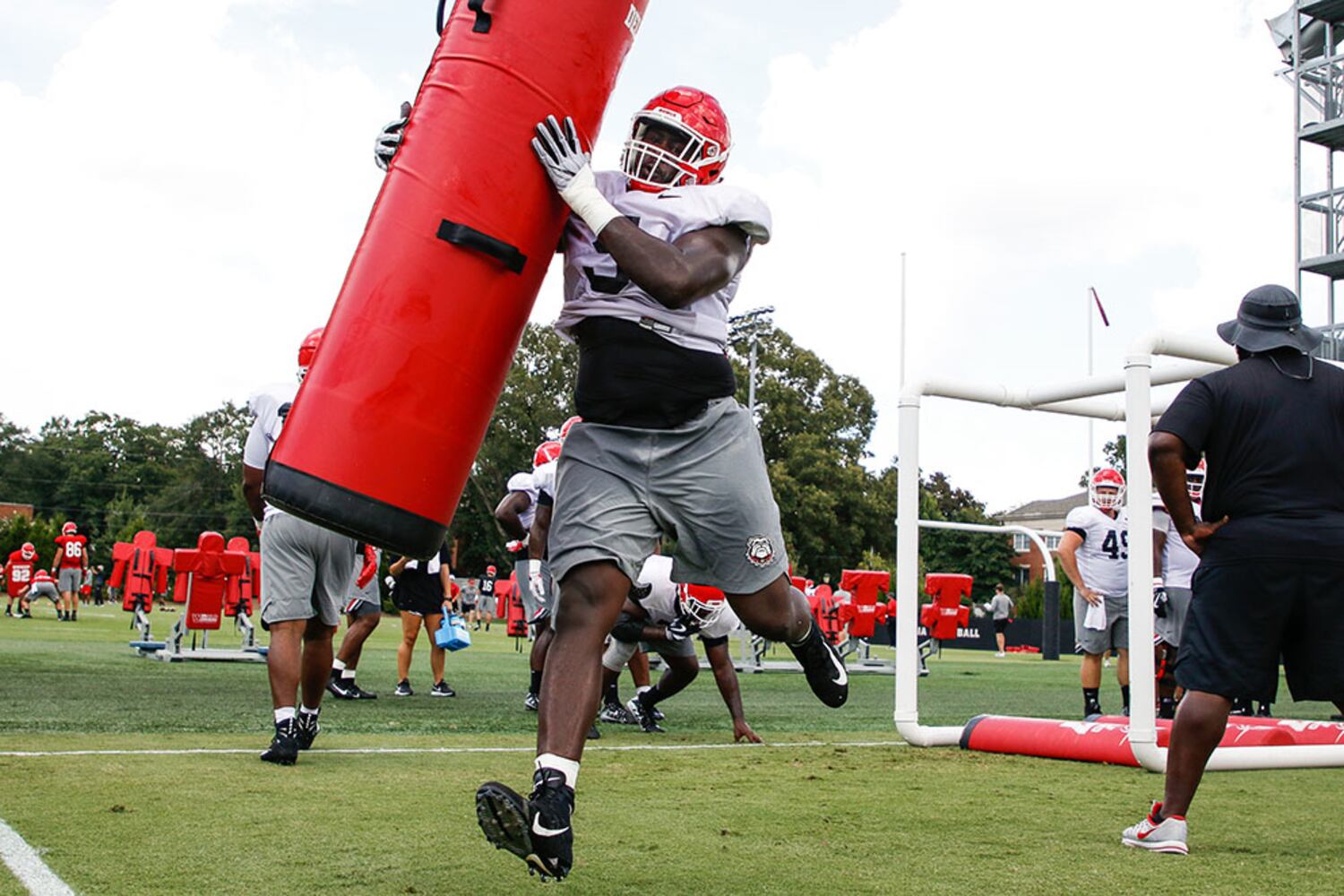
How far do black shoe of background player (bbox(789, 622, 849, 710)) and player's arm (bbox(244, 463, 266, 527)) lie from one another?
2.90m

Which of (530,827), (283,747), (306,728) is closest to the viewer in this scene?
(530,827)

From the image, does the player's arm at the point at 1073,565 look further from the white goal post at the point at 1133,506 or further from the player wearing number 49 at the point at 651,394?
the player wearing number 49 at the point at 651,394

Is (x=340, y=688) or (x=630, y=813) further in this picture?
(x=340, y=688)

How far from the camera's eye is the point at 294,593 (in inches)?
233

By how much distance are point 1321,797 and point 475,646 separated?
19443 millimetres

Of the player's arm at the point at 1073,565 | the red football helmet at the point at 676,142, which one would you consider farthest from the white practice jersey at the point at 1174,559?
the red football helmet at the point at 676,142

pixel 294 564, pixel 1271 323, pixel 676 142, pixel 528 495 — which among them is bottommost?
pixel 294 564

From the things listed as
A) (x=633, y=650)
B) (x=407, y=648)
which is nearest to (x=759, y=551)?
(x=633, y=650)

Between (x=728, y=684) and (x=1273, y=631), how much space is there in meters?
4.07

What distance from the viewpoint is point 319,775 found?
5387 mm

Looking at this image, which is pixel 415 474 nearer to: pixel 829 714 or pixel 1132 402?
pixel 1132 402

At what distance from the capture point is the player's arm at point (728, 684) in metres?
7.63

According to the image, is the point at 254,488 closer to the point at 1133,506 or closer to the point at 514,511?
the point at 514,511

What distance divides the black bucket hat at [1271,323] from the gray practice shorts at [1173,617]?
5.42m
